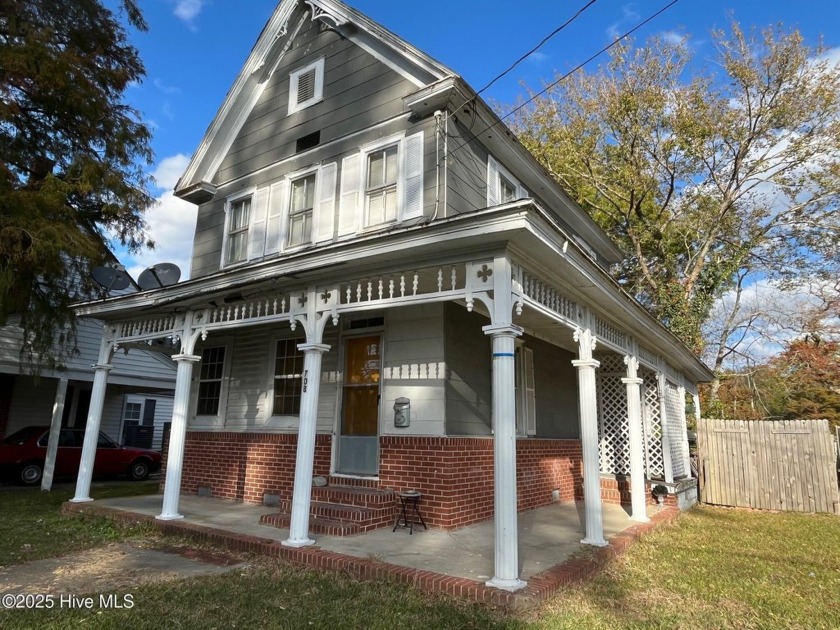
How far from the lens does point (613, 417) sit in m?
11.3

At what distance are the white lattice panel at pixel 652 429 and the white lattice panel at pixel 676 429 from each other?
22cm

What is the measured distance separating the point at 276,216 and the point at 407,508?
18.9ft

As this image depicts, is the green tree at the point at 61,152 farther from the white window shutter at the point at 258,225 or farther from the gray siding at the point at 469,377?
the gray siding at the point at 469,377

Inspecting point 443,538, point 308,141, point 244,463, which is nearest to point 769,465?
point 443,538

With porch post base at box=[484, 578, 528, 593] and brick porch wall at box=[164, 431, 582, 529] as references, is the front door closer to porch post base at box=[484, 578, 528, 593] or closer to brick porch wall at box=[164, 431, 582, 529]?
brick porch wall at box=[164, 431, 582, 529]

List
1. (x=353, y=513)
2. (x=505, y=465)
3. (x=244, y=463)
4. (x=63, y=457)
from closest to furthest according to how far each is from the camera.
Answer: (x=505, y=465), (x=353, y=513), (x=244, y=463), (x=63, y=457)

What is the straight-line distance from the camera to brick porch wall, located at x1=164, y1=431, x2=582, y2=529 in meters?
7.21

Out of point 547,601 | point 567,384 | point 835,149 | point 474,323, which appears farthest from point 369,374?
point 835,149

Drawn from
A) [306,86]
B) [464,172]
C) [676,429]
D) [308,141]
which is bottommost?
[676,429]

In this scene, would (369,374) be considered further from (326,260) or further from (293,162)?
(293,162)

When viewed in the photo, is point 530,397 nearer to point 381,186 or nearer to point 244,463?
point 381,186

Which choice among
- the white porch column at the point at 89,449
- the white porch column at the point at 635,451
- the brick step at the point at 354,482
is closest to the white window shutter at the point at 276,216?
the white porch column at the point at 89,449

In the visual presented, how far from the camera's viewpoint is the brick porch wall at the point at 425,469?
721 cm

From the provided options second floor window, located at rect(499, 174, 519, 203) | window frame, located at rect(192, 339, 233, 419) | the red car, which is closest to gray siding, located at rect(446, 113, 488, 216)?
second floor window, located at rect(499, 174, 519, 203)
